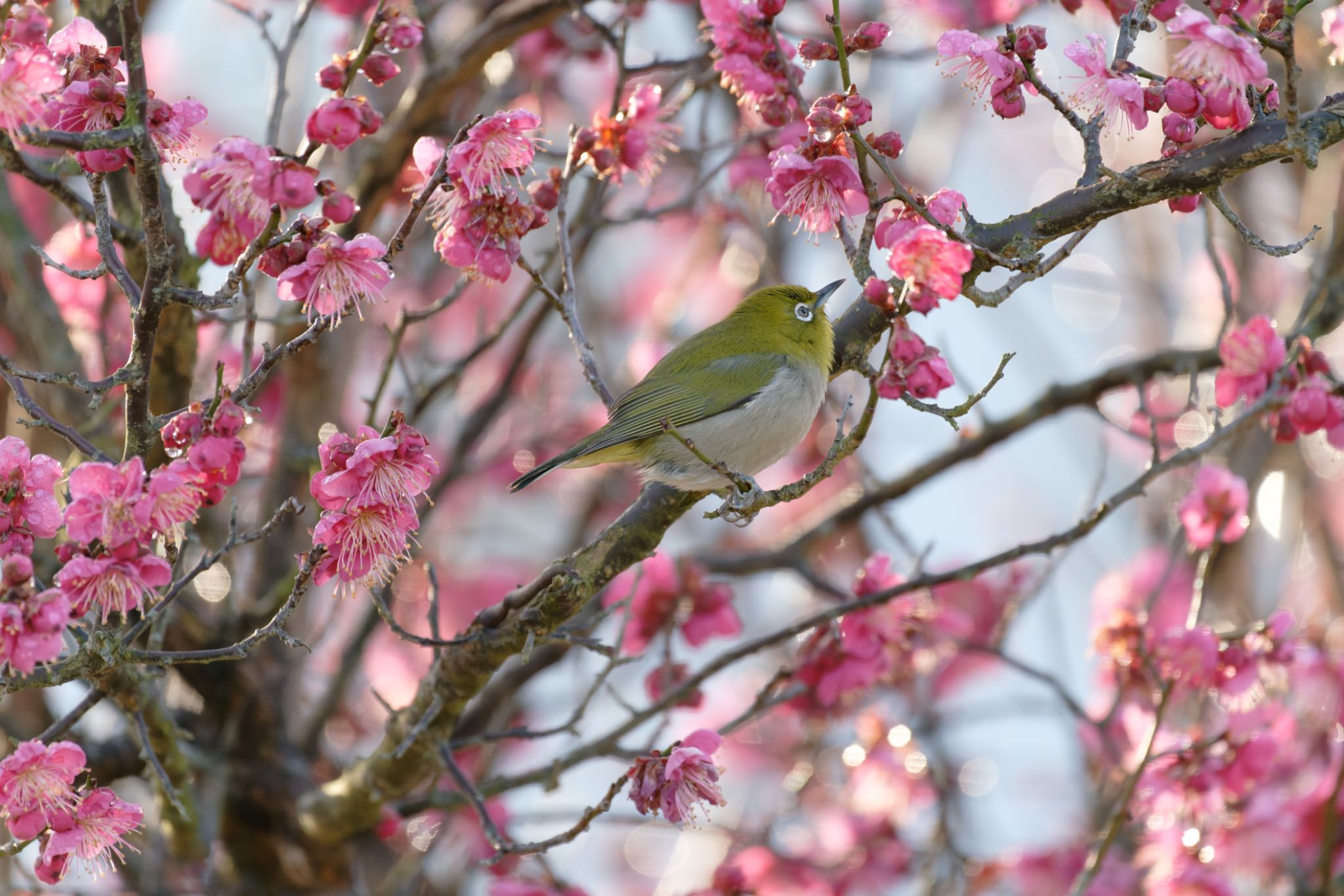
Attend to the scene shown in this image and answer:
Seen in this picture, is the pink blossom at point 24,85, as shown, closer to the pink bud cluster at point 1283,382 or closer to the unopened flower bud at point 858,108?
the unopened flower bud at point 858,108

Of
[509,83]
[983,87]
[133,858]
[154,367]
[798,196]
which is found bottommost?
[133,858]

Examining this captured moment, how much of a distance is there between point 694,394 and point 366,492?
7.25 ft

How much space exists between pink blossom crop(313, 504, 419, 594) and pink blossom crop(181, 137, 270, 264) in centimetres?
63

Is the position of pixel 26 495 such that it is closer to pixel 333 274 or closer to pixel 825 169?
pixel 333 274

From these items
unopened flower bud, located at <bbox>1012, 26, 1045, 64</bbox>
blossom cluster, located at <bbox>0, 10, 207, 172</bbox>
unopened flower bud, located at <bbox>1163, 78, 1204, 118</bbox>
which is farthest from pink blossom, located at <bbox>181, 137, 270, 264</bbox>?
unopened flower bud, located at <bbox>1163, 78, 1204, 118</bbox>

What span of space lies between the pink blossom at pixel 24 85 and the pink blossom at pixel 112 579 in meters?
0.78

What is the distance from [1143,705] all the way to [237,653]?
3425 mm

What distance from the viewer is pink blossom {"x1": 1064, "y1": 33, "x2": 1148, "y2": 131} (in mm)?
2619

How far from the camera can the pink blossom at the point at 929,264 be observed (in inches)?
90.5

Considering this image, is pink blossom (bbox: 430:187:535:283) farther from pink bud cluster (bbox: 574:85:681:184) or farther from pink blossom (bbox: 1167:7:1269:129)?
pink blossom (bbox: 1167:7:1269:129)

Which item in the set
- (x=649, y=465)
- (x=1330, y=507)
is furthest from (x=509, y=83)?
(x=1330, y=507)

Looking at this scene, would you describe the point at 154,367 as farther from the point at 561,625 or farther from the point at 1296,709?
the point at 1296,709

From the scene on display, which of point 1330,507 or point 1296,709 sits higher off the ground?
point 1330,507

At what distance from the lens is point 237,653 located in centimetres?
238
